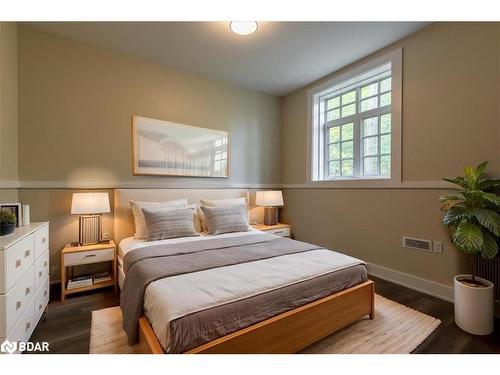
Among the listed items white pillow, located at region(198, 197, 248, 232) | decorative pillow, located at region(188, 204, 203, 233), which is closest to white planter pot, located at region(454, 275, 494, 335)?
white pillow, located at region(198, 197, 248, 232)

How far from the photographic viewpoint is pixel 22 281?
149cm

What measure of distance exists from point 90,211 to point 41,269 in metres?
0.65

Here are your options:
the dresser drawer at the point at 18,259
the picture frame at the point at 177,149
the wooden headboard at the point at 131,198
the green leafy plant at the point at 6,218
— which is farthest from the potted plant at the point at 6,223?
the picture frame at the point at 177,149

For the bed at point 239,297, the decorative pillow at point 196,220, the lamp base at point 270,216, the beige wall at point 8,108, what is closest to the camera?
the bed at point 239,297

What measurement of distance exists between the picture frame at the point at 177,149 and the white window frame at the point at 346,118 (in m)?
1.36

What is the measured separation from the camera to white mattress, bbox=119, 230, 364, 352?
1189 millimetres

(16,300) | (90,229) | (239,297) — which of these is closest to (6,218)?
(16,300)

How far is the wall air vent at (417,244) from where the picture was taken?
93.3 inches

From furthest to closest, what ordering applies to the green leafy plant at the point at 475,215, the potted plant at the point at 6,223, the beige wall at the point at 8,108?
the beige wall at the point at 8,108, the green leafy plant at the point at 475,215, the potted plant at the point at 6,223

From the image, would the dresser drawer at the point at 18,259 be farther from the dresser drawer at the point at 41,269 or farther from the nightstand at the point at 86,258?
the nightstand at the point at 86,258

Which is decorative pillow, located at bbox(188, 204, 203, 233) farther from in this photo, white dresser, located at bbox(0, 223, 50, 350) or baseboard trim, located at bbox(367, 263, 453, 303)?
baseboard trim, located at bbox(367, 263, 453, 303)
